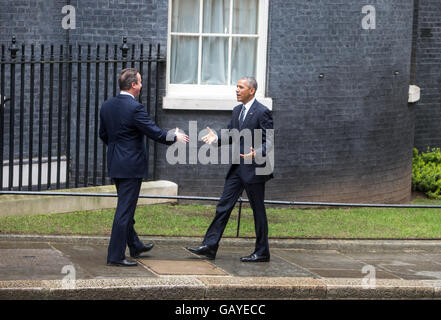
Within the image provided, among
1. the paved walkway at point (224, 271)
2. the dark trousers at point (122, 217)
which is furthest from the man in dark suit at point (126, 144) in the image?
the paved walkway at point (224, 271)

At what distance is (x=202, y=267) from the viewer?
917 centimetres

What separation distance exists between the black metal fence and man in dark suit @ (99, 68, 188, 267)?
2.93 m

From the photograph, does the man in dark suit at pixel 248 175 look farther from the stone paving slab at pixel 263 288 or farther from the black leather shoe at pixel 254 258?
the stone paving slab at pixel 263 288

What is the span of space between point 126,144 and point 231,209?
4.39 feet

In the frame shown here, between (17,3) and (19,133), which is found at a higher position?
(17,3)

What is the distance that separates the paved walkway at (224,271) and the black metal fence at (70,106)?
2.33m

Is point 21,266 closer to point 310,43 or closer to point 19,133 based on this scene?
point 19,133

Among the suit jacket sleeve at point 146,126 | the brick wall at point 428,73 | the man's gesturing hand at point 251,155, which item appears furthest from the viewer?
the brick wall at point 428,73

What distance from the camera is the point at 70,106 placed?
1206 cm

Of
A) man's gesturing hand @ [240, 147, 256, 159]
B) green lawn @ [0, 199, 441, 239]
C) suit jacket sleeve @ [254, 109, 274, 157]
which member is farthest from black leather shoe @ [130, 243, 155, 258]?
suit jacket sleeve @ [254, 109, 274, 157]

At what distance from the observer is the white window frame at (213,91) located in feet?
41.6

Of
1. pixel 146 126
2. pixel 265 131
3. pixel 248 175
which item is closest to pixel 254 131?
pixel 265 131
